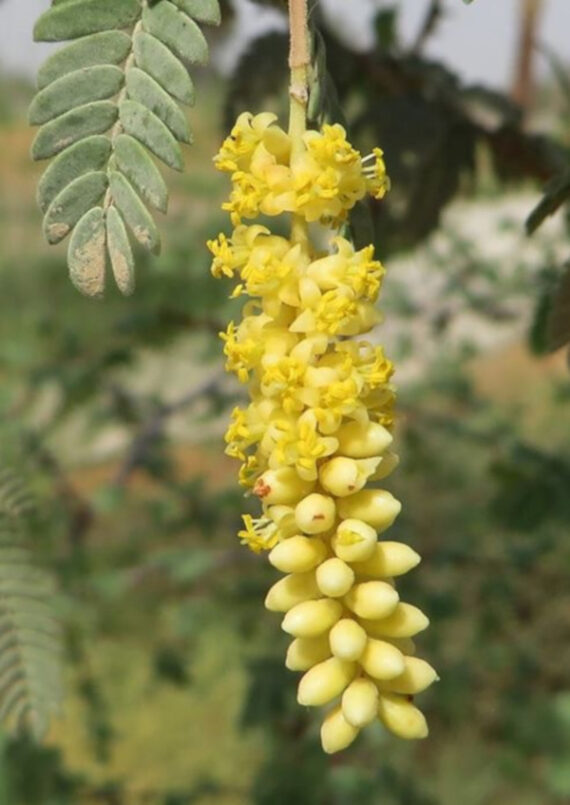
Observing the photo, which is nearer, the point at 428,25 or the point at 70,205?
the point at 70,205

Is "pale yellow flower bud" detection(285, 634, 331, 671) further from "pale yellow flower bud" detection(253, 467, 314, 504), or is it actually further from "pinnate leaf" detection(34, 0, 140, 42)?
"pinnate leaf" detection(34, 0, 140, 42)

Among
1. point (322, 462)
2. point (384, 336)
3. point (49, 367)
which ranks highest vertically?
point (322, 462)

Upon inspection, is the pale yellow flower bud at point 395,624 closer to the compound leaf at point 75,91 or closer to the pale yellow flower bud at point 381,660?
the pale yellow flower bud at point 381,660

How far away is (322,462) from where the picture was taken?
0.46 metres

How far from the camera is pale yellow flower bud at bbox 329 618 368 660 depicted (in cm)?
44

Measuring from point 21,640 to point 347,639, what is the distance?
1.21 feet

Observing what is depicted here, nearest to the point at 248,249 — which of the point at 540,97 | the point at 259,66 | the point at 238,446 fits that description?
the point at 238,446

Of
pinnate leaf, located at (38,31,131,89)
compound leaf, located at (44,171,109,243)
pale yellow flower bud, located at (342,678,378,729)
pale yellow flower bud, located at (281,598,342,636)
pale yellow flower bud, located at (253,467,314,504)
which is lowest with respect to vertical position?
pale yellow flower bud, located at (342,678,378,729)

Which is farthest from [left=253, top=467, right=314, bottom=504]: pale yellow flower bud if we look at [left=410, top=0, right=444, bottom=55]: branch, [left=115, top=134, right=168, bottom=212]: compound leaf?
[left=410, top=0, right=444, bottom=55]: branch

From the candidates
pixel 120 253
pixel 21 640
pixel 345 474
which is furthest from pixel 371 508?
pixel 21 640

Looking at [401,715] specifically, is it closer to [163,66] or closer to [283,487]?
[283,487]

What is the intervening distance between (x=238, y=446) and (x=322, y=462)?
0.04 meters

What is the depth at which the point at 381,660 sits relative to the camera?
0.44m

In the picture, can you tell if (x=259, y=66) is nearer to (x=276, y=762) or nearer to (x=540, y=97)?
(x=276, y=762)
